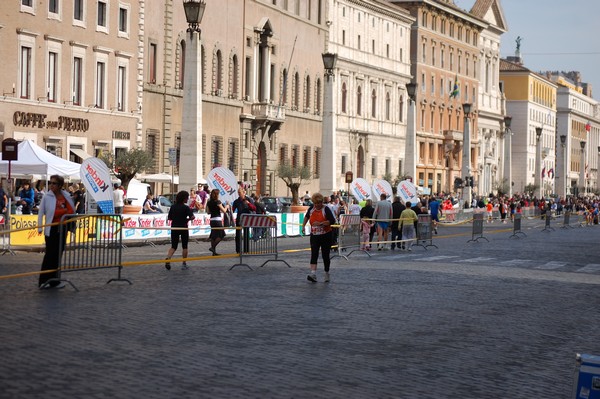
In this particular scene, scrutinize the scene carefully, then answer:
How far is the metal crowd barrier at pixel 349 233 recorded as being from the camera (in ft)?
114

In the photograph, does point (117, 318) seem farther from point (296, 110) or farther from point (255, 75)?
point (296, 110)

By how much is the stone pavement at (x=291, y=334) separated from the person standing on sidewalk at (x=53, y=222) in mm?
457

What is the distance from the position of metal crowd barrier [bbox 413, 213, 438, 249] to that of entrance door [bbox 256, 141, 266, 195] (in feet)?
116

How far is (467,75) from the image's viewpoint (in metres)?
129

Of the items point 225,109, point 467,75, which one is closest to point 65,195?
point 225,109

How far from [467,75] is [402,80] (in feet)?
76.5

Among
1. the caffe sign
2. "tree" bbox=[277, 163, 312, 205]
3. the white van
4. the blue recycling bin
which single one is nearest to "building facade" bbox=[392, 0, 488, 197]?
"tree" bbox=[277, 163, 312, 205]

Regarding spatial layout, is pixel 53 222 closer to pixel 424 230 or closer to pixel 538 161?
pixel 424 230

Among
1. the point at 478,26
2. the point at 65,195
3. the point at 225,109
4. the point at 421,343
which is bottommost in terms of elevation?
the point at 421,343

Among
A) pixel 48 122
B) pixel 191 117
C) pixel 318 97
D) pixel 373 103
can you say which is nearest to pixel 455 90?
pixel 373 103

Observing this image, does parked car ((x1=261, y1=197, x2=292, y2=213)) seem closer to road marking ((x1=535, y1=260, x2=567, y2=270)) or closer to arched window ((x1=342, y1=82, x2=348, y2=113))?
road marking ((x1=535, y1=260, x2=567, y2=270))

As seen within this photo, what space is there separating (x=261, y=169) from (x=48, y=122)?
27.3 meters

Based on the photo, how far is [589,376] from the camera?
27.9 ft

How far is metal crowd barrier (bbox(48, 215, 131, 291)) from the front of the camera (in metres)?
21.9
